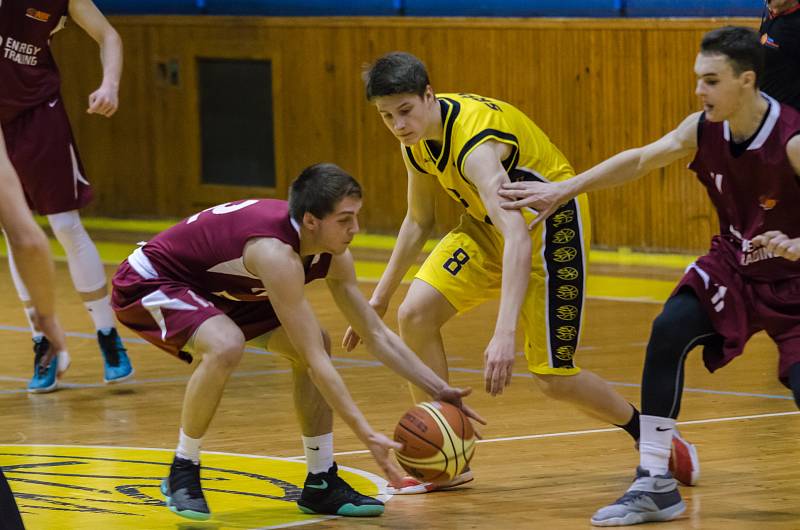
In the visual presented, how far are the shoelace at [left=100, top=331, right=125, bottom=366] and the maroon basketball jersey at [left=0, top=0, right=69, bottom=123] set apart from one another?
1121 millimetres

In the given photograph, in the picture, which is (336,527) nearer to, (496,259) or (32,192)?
(496,259)

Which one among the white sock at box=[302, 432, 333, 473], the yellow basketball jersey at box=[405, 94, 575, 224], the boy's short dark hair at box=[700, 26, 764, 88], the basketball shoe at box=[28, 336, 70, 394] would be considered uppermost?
the boy's short dark hair at box=[700, 26, 764, 88]

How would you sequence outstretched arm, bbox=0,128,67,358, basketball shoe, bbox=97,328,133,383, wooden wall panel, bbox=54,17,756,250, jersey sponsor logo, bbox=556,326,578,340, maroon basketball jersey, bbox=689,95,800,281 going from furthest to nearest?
wooden wall panel, bbox=54,17,756,250 < basketball shoe, bbox=97,328,133,383 < jersey sponsor logo, bbox=556,326,578,340 < maroon basketball jersey, bbox=689,95,800,281 < outstretched arm, bbox=0,128,67,358

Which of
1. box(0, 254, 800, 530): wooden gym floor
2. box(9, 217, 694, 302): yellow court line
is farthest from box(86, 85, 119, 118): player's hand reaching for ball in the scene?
box(9, 217, 694, 302): yellow court line

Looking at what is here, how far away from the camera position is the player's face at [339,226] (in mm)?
5242

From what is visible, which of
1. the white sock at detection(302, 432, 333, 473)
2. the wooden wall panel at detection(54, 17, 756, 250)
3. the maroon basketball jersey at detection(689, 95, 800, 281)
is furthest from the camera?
the wooden wall panel at detection(54, 17, 756, 250)

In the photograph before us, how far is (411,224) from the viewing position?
6203mm

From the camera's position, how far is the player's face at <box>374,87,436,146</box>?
5595 mm

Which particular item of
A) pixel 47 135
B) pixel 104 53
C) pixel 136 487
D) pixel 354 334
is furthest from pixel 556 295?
pixel 47 135

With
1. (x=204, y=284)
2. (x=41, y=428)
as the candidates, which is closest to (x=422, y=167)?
(x=204, y=284)

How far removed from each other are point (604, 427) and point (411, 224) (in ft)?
4.30

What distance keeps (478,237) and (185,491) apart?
148 cm

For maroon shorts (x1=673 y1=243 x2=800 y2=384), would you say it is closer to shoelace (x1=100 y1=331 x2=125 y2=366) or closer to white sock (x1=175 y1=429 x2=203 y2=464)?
white sock (x1=175 y1=429 x2=203 y2=464)

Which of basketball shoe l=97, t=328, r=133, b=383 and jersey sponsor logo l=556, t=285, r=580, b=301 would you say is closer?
jersey sponsor logo l=556, t=285, r=580, b=301
